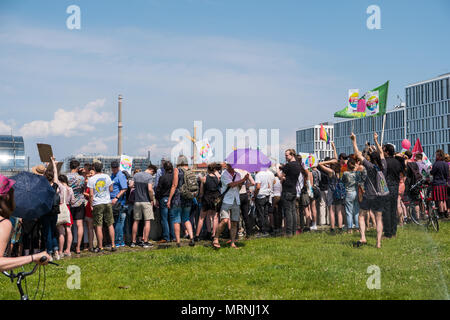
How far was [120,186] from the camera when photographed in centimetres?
1102

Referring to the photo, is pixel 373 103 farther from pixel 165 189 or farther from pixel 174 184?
pixel 165 189

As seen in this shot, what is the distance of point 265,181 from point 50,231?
223 inches

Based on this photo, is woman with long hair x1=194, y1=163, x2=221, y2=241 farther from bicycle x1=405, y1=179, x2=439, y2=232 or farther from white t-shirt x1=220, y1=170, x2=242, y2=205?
bicycle x1=405, y1=179, x2=439, y2=232

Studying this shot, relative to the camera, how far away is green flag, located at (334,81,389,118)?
1285cm

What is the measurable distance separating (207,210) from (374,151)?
4344mm

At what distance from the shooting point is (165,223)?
11.5 meters

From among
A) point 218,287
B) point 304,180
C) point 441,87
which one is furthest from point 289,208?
point 441,87

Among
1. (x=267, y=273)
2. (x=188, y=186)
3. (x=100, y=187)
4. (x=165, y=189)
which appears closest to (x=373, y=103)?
(x=188, y=186)

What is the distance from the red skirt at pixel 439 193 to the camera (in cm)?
1409

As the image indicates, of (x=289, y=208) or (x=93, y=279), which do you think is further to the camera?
(x=289, y=208)

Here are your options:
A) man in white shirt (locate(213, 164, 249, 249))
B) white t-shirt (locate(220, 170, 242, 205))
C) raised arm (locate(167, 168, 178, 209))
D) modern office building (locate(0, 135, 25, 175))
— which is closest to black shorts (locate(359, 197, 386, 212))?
man in white shirt (locate(213, 164, 249, 249))

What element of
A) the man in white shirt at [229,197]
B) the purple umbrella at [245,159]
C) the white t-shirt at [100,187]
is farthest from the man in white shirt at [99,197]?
the purple umbrella at [245,159]

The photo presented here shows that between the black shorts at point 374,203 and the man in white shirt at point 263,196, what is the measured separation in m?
3.14
